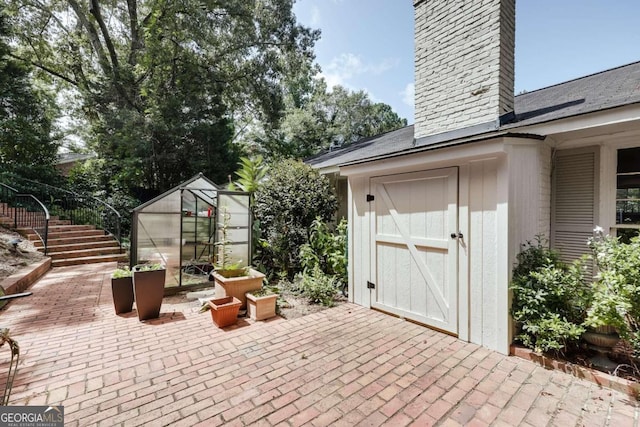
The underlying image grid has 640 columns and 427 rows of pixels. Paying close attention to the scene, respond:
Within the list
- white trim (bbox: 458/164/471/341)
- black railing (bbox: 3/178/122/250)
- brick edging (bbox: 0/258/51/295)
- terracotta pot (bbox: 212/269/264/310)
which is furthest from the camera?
black railing (bbox: 3/178/122/250)

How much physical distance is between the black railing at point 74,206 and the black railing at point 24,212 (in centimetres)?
53

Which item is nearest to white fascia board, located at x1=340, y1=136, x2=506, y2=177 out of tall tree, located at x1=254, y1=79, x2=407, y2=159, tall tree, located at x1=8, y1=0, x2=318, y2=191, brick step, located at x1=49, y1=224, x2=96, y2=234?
brick step, located at x1=49, y1=224, x2=96, y2=234

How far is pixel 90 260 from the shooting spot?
7.98 meters

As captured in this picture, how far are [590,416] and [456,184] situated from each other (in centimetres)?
239

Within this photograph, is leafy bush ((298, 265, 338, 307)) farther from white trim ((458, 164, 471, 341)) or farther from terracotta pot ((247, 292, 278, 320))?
white trim ((458, 164, 471, 341))

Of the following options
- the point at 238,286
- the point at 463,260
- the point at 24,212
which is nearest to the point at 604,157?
the point at 463,260

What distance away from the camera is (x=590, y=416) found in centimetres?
217

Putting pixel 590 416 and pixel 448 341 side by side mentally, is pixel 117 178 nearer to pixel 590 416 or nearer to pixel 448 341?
pixel 448 341

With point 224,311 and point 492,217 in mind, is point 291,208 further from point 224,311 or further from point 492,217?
point 492,217

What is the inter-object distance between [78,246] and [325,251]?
7.97 m

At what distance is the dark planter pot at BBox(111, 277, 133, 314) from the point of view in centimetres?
423

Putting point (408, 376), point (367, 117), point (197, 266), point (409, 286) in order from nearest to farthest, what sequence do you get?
point (408, 376) → point (409, 286) → point (197, 266) → point (367, 117)

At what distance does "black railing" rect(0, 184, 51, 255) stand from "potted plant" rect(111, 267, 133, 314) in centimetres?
537

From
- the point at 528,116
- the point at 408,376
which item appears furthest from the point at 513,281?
the point at 528,116
